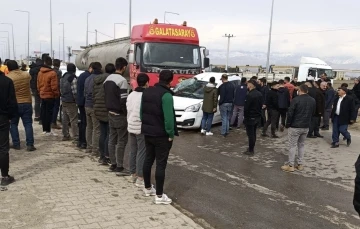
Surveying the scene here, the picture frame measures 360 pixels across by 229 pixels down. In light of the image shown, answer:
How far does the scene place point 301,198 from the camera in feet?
18.6

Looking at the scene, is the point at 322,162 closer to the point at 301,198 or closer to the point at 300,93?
the point at 300,93

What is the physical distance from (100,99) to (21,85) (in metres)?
2.02

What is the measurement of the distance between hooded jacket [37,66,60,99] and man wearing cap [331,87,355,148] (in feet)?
25.2

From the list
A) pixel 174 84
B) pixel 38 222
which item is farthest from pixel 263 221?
pixel 174 84

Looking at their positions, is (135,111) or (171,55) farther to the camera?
(171,55)

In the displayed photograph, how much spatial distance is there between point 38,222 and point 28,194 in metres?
1.00

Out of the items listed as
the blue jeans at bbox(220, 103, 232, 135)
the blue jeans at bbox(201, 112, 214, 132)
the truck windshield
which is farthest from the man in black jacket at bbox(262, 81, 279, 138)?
the truck windshield

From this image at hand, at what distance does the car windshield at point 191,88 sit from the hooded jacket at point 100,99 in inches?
220

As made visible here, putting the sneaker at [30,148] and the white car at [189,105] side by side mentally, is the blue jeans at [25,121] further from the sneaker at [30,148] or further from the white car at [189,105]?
the white car at [189,105]

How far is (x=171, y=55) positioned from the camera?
1342cm

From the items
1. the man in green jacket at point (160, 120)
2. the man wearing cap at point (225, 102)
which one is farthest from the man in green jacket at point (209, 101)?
the man in green jacket at point (160, 120)

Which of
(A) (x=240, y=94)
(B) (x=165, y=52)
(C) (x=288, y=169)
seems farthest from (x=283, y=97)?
(B) (x=165, y=52)

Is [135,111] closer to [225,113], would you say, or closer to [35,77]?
[225,113]

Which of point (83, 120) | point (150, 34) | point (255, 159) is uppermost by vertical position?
point (150, 34)
